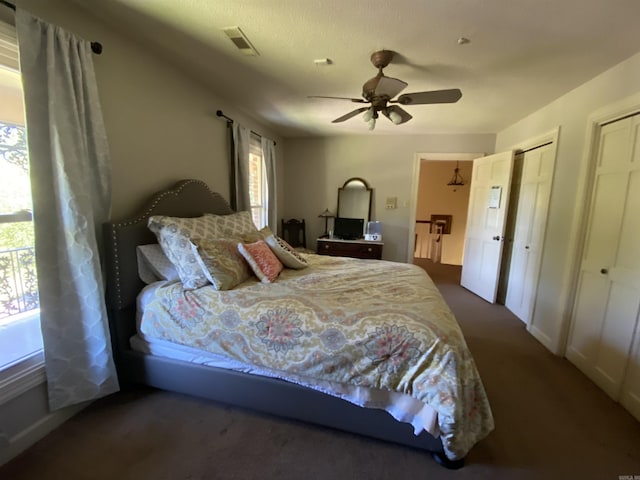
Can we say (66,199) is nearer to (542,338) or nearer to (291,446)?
(291,446)

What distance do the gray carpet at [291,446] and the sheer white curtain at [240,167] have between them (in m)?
2.05

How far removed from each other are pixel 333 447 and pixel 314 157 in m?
4.02

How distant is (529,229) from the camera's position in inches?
122

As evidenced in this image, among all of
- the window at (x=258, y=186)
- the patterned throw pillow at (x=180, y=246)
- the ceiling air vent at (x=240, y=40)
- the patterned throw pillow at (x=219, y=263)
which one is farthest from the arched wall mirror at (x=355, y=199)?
the patterned throw pillow at (x=180, y=246)

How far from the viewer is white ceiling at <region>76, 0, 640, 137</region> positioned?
4.92 feet

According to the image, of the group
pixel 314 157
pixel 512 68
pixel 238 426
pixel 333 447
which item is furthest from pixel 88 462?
pixel 314 157

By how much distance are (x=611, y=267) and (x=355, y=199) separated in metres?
3.12

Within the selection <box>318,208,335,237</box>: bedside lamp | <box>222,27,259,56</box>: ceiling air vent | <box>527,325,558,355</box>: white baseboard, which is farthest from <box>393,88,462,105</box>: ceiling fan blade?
<box>318,208,335,237</box>: bedside lamp

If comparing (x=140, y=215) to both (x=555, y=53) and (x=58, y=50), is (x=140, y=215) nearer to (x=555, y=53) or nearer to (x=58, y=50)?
(x=58, y=50)

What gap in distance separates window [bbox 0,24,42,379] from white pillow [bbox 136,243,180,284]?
1.73 ft

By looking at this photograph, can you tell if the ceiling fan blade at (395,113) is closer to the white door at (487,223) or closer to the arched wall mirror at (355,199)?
the white door at (487,223)

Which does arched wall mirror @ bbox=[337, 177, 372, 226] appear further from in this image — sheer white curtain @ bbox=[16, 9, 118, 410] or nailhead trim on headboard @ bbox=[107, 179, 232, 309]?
sheer white curtain @ bbox=[16, 9, 118, 410]

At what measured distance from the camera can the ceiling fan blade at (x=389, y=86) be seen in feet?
5.90

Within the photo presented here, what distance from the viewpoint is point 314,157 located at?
461 cm
